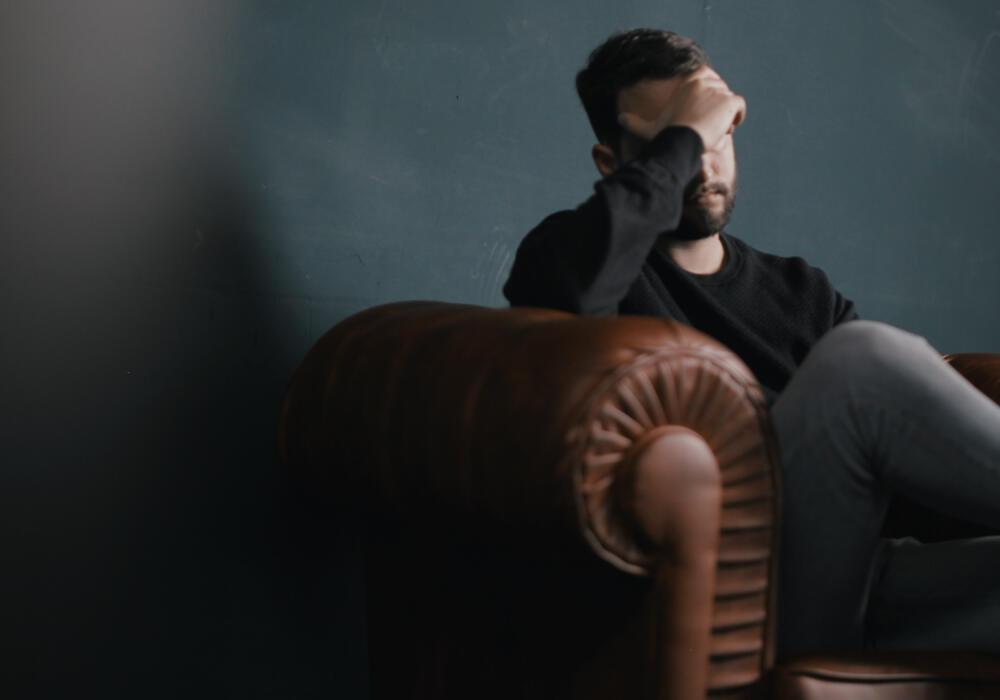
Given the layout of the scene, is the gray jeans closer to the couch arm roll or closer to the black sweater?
the couch arm roll

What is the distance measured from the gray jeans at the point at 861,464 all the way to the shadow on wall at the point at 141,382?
0.75m

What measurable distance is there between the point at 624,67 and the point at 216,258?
630 mm

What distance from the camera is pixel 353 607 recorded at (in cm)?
144

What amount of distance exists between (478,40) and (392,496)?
0.89 metres

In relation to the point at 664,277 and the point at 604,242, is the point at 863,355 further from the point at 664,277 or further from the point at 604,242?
the point at 664,277

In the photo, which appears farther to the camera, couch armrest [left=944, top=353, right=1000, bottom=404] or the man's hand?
couch armrest [left=944, top=353, right=1000, bottom=404]

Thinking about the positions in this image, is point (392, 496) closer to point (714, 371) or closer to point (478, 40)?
point (714, 371)

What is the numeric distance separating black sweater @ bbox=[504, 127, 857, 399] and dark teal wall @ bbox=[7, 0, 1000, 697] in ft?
1.09

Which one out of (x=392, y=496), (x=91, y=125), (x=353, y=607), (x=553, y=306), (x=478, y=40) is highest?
(x=478, y=40)

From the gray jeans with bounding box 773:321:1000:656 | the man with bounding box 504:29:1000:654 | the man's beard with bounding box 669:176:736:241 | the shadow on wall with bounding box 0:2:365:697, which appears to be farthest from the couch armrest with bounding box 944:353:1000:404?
the shadow on wall with bounding box 0:2:365:697

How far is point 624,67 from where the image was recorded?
1.41 meters

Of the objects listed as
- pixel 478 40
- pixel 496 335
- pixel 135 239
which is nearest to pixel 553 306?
pixel 496 335

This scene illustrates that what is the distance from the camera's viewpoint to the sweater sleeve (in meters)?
1.07

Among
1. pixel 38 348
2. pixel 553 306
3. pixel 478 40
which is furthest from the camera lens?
pixel 478 40
